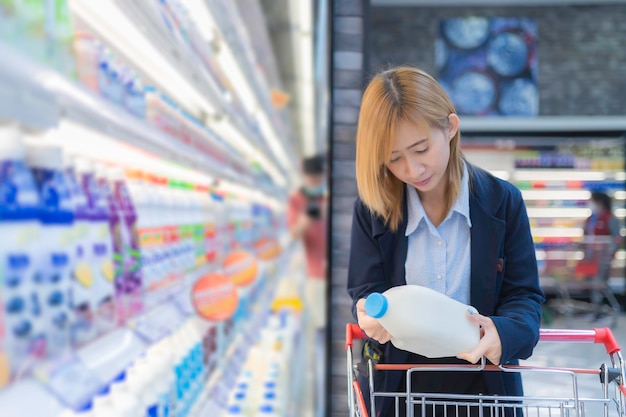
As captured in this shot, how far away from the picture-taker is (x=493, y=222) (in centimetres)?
129

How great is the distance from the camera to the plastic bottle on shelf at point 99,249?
1.46 m

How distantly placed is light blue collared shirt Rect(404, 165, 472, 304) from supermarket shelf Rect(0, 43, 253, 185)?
2.41 feet

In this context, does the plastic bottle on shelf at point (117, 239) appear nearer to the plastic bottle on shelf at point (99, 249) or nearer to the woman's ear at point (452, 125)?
the plastic bottle on shelf at point (99, 249)

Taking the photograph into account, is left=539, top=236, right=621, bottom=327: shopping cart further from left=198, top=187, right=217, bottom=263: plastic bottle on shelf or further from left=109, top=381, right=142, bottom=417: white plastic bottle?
left=109, top=381, right=142, bottom=417: white plastic bottle

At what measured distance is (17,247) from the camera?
1.11 meters

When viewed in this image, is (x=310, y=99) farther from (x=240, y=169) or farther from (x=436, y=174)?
(x=436, y=174)

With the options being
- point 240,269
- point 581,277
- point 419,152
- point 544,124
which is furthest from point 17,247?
point 544,124

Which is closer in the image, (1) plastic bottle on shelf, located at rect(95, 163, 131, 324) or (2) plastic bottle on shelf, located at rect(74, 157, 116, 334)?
(2) plastic bottle on shelf, located at rect(74, 157, 116, 334)

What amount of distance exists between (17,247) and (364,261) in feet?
2.28

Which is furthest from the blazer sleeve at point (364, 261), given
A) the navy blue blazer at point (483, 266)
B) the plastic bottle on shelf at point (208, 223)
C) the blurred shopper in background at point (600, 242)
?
the blurred shopper in background at point (600, 242)

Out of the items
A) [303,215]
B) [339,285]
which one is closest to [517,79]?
[303,215]

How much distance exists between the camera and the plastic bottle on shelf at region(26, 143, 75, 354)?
1198 millimetres

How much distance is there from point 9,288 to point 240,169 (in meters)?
3.07

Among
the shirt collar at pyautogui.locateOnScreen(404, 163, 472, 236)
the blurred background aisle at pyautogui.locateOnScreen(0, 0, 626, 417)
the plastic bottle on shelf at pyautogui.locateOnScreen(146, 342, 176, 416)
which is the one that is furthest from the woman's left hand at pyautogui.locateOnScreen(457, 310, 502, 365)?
the plastic bottle on shelf at pyautogui.locateOnScreen(146, 342, 176, 416)
